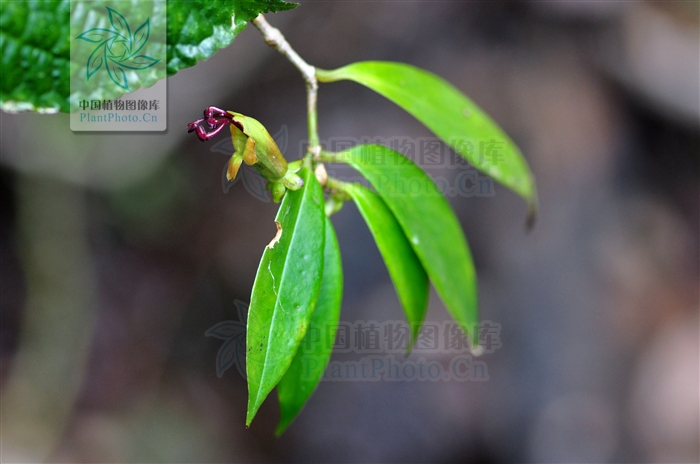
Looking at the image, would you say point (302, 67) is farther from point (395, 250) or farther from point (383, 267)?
point (383, 267)

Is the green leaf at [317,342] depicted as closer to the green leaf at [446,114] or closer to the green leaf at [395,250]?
the green leaf at [395,250]

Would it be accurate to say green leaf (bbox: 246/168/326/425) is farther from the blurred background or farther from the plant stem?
the blurred background

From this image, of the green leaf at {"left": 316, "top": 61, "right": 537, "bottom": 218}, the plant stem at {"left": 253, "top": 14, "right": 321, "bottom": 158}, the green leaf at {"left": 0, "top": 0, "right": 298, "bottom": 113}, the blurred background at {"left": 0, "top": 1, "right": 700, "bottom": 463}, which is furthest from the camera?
the blurred background at {"left": 0, "top": 1, "right": 700, "bottom": 463}

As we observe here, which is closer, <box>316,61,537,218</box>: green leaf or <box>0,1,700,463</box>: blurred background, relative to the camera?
<box>316,61,537,218</box>: green leaf

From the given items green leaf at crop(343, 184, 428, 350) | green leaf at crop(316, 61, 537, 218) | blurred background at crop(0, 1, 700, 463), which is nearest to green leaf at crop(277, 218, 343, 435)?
green leaf at crop(343, 184, 428, 350)

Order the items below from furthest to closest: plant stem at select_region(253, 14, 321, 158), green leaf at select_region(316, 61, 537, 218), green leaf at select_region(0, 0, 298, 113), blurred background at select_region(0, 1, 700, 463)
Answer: blurred background at select_region(0, 1, 700, 463) → green leaf at select_region(316, 61, 537, 218) → plant stem at select_region(253, 14, 321, 158) → green leaf at select_region(0, 0, 298, 113)

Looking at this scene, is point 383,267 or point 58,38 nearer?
point 58,38

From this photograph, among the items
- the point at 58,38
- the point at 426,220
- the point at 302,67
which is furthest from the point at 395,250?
the point at 58,38
